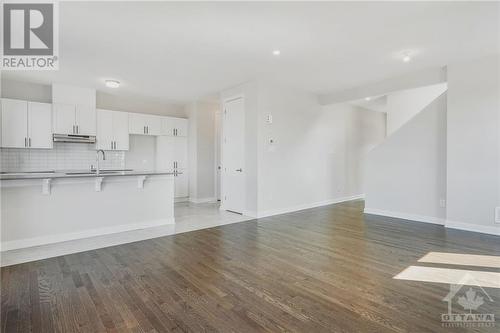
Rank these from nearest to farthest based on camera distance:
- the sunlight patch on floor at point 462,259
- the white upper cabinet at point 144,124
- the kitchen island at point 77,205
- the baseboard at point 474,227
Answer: the sunlight patch on floor at point 462,259
the kitchen island at point 77,205
the baseboard at point 474,227
the white upper cabinet at point 144,124

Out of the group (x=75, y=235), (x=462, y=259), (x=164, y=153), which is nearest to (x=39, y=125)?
(x=164, y=153)

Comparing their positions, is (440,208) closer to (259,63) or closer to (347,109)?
(347,109)

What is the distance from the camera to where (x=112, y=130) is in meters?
6.20

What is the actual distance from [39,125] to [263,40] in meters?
Result: 4.83

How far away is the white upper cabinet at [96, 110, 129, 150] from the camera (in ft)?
19.8

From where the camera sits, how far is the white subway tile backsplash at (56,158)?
17.4 ft

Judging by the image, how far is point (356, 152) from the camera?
26.1ft

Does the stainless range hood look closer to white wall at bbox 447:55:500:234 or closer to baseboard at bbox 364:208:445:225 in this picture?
baseboard at bbox 364:208:445:225

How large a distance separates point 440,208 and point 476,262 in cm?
212

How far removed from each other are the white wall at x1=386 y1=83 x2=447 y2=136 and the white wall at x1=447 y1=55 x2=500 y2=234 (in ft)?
5.71

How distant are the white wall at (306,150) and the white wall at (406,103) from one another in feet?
4.06
